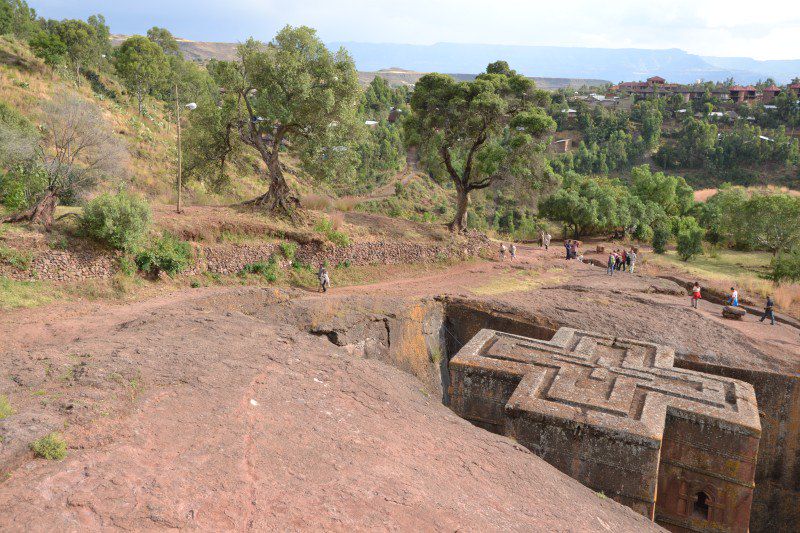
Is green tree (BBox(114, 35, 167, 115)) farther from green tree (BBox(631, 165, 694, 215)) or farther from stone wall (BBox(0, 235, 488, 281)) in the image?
green tree (BBox(631, 165, 694, 215))

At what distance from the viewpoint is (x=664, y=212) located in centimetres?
4397

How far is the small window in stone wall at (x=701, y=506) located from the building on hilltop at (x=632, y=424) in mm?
20

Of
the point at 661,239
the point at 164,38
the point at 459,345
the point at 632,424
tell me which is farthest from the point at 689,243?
the point at 164,38

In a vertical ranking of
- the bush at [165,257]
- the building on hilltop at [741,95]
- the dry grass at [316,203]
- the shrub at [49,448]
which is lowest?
the bush at [165,257]

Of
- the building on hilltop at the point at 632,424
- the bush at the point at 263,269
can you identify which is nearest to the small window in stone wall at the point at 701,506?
the building on hilltop at the point at 632,424

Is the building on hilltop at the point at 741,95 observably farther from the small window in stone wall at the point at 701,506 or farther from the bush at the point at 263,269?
the small window in stone wall at the point at 701,506

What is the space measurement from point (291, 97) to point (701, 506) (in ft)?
60.8

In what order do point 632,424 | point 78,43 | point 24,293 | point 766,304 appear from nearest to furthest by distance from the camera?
point 632,424, point 24,293, point 766,304, point 78,43

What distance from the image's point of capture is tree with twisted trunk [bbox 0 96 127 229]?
1893 centimetres

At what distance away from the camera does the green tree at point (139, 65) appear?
1699 inches

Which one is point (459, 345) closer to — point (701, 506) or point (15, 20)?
point (701, 506)

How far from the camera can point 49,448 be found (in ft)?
22.2

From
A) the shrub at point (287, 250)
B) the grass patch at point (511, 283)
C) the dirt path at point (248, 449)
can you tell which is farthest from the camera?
the shrub at point (287, 250)

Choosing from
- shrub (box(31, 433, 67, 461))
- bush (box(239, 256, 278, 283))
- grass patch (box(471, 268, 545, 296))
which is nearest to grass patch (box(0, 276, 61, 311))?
bush (box(239, 256, 278, 283))
